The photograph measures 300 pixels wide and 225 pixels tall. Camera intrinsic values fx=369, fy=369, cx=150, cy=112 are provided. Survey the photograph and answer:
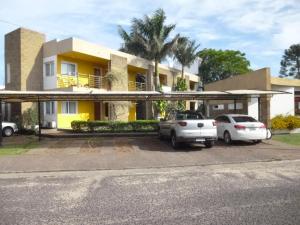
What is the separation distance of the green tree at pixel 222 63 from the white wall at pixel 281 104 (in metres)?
34.5

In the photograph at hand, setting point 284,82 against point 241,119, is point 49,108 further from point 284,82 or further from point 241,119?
point 284,82

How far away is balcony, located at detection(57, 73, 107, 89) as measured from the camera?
2781 cm

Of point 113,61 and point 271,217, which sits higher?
point 113,61

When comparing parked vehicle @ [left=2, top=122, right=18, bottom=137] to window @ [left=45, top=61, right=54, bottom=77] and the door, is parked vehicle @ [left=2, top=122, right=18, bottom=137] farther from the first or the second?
the door

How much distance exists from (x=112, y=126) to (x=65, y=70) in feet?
23.6

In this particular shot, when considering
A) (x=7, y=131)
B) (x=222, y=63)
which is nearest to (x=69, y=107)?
(x=7, y=131)

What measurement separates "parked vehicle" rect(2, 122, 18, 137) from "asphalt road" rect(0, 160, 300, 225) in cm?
1408

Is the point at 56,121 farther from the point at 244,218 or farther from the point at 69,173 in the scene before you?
the point at 244,218

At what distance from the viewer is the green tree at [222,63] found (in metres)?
60.9

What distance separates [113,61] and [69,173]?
67.6 feet

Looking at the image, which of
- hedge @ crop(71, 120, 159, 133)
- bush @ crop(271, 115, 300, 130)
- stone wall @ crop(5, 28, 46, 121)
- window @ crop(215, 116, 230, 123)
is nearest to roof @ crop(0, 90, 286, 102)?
window @ crop(215, 116, 230, 123)

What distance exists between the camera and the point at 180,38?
37.9m

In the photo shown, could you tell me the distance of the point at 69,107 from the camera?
28.9 metres

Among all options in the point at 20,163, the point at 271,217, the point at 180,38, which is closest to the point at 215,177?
the point at 271,217
